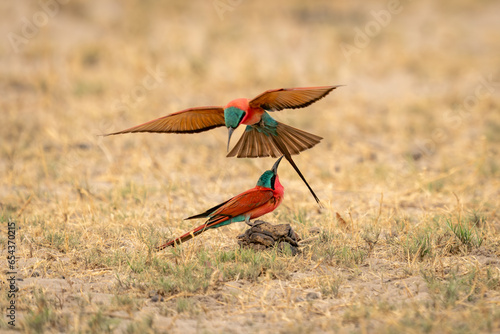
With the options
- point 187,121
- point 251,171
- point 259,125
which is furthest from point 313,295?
point 251,171

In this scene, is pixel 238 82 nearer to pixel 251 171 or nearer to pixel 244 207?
pixel 251 171

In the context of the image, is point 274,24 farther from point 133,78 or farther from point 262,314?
point 262,314

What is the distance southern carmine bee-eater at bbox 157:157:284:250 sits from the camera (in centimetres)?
372

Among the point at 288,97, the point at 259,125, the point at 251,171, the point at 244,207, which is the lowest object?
the point at 244,207

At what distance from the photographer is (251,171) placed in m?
6.50

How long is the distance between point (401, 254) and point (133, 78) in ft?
22.6

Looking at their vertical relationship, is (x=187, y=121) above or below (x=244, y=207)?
above

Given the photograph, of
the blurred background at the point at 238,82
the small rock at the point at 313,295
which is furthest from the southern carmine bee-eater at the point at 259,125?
the blurred background at the point at 238,82

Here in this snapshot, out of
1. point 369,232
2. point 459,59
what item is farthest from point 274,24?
point 369,232

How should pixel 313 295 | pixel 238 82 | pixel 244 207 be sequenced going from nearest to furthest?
pixel 313 295 → pixel 244 207 → pixel 238 82

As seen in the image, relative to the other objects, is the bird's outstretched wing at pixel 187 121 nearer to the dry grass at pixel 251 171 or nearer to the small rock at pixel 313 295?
the dry grass at pixel 251 171

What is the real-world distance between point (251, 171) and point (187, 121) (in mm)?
2810

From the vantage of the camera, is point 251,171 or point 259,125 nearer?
point 259,125

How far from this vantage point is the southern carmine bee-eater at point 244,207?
147 inches
